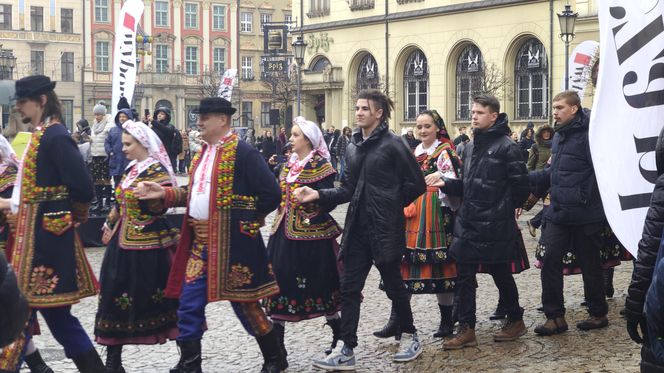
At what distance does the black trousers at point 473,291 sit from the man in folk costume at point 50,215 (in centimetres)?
272

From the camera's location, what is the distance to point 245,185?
6684 mm

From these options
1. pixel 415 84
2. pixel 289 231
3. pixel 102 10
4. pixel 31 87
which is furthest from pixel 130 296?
pixel 102 10

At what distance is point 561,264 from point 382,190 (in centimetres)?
179

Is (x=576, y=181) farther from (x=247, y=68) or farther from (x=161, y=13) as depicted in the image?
(x=247, y=68)

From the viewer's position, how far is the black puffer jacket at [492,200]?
25.2 ft

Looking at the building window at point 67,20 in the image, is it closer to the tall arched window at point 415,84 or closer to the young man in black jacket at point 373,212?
the tall arched window at point 415,84

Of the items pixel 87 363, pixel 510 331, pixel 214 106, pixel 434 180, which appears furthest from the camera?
pixel 510 331

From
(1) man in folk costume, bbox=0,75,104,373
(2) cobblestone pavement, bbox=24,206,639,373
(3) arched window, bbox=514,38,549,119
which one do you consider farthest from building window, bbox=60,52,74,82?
(1) man in folk costume, bbox=0,75,104,373

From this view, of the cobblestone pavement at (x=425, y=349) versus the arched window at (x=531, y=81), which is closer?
the cobblestone pavement at (x=425, y=349)

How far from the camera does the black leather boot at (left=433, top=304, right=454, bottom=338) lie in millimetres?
8110

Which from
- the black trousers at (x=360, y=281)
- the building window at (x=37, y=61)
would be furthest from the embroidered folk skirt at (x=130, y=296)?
the building window at (x=37, y=61)

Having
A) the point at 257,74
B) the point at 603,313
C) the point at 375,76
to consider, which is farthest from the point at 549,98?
the point at 257,74

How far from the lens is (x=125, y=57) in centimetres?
1630

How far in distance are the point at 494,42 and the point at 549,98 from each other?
9.46ft
